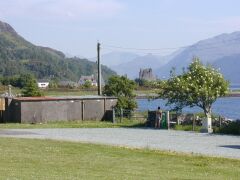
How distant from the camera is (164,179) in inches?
577

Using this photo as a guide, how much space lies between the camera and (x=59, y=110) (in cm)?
4762

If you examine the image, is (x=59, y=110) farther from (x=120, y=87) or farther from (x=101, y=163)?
(x=101, y=163)

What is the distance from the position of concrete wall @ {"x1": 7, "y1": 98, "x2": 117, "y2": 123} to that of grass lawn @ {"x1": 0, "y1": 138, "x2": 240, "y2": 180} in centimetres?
2172

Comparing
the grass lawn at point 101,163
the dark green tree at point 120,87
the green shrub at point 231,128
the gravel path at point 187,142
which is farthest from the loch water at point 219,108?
the grass lawn at point 101,163

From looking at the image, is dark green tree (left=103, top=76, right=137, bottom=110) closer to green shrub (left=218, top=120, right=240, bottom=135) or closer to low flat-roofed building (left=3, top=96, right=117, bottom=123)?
low flat-roofed building (left=3, top=96, right=117, bottom=123)

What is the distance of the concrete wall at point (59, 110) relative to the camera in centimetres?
4628

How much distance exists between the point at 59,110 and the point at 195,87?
11.4m

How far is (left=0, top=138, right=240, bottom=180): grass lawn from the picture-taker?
15.2 m

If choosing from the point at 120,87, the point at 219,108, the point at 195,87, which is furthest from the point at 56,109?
the point at 219,108

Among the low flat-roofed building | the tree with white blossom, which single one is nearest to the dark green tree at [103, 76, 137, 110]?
the low flat-roofed building

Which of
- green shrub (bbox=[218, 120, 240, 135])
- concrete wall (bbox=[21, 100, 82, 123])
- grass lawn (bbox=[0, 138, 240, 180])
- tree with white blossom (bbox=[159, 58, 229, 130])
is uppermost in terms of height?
tree with white blossom (bbox=[159, 58, 229, 130])

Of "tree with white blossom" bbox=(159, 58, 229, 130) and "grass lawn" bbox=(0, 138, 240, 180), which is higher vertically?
"tree with white blossom" bbox=(159, 58, 229, 130)

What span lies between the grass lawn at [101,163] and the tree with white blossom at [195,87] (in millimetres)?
17908

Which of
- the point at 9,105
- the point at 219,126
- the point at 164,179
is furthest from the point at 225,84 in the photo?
the point at 164,179
